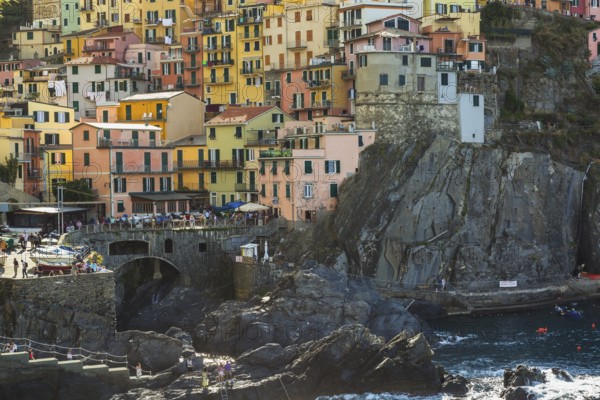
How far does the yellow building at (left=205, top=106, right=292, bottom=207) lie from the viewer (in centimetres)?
10806

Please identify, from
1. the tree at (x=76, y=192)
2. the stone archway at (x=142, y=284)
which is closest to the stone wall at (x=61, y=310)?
the stone archway at (x=142, y=284)

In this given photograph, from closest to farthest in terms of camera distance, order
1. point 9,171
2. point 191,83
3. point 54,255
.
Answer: point 54,255
point 9,171
point 191,83

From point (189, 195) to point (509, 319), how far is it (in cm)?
2875

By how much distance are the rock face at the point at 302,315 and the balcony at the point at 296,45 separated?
115 ft

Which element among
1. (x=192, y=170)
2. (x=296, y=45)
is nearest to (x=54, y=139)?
(x=192, y=170)

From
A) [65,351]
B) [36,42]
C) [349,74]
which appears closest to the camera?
[65,351]

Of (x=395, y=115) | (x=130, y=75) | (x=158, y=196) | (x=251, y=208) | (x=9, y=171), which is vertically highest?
(x=130, y=75)

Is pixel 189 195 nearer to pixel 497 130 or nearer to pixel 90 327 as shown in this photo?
pixel 497 130

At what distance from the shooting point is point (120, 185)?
336 ft

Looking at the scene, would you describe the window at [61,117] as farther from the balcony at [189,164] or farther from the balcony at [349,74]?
the balcony at [349,74]

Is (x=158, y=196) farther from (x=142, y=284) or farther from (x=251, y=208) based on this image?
(x=142, y=284)

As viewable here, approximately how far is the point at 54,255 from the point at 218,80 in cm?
4612

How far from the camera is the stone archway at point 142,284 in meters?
93.4

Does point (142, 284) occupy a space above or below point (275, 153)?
below
